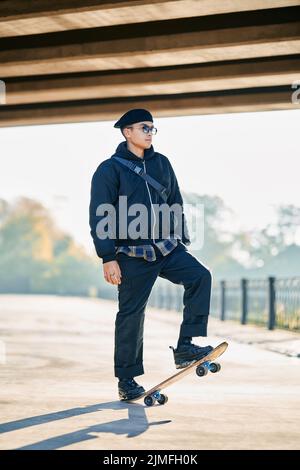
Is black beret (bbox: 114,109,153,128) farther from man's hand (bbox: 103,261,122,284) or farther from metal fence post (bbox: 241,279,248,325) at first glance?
metal fence post (bbox: 241,279,248,325)

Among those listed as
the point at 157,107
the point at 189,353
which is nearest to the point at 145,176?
the point at 189,353

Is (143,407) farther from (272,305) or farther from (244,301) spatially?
(244,301)

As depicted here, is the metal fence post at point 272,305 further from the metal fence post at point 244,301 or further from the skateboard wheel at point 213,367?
the skateboard wheel at point 213,367

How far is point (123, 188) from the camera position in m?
7.17

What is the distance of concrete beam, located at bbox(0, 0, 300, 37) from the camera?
10680 mm

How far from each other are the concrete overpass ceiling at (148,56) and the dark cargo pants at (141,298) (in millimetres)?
4395

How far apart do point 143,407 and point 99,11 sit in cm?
552

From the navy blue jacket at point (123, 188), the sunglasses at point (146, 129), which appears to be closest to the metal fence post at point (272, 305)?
the navy blue jacket at point (123, 188)

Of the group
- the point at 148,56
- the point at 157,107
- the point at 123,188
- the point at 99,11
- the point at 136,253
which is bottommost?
the point at 136,253

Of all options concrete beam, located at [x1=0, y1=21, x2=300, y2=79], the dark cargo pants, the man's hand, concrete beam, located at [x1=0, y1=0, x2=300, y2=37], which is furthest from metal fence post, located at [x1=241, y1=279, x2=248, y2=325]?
the man's hand

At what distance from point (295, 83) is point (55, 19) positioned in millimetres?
4370

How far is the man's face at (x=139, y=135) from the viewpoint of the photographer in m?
7.31
